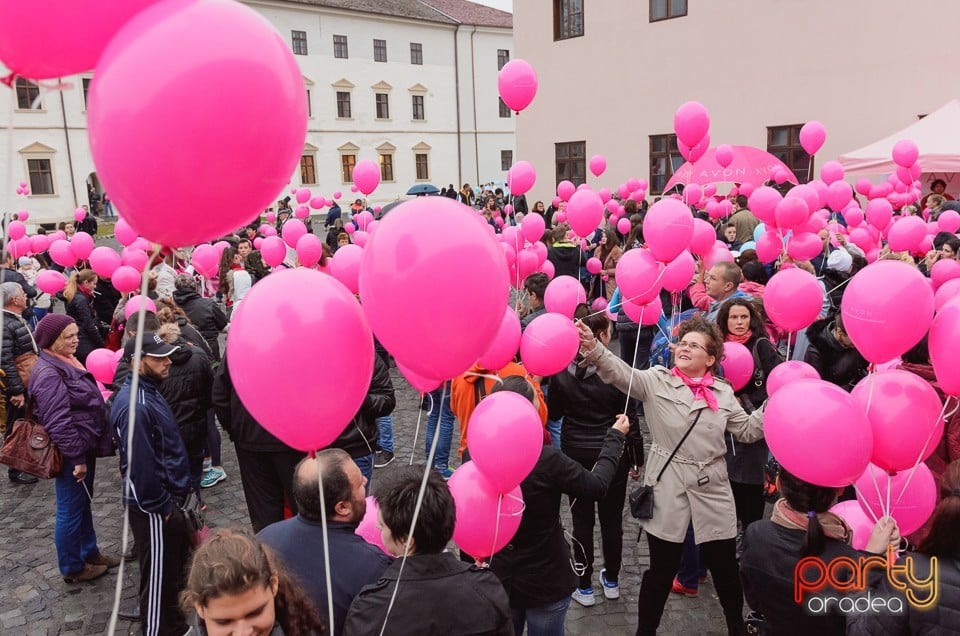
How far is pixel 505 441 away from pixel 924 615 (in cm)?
126

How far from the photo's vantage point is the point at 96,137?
129 cm

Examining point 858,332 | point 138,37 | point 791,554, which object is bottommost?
point 791,554

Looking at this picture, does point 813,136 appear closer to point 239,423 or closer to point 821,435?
point 821,435

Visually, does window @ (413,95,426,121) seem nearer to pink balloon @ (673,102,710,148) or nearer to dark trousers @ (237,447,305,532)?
pink balloon @ (673,102,710,148)

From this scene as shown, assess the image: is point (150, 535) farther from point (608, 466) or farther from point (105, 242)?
point (105, 242)

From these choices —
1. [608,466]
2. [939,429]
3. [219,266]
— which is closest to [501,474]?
[608,466]

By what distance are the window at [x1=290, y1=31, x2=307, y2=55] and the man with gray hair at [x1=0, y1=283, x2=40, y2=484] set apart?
103 ft

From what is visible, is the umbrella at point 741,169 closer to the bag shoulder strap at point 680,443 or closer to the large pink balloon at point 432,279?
the bag shoulder strap at point 680,443

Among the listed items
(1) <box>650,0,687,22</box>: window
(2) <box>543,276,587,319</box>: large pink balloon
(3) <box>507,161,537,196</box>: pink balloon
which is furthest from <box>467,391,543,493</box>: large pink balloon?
(1) <box>650,0,687,22</box>: window

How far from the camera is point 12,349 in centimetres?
481

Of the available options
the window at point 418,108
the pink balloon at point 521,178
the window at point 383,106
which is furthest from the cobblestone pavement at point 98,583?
the window at point 418,108

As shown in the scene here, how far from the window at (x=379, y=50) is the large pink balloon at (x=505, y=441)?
37.0m

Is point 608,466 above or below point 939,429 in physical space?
below

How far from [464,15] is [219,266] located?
118 ft
